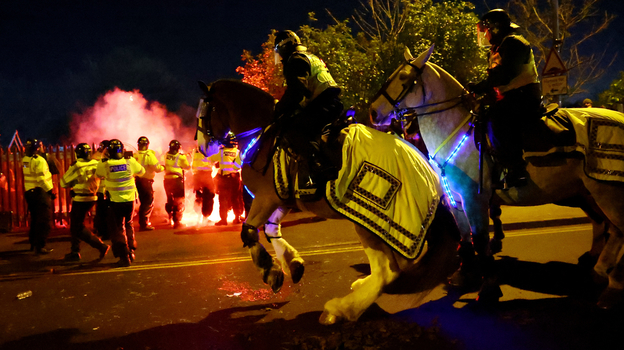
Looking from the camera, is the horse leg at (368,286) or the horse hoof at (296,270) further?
the horse hoof at (296,270)

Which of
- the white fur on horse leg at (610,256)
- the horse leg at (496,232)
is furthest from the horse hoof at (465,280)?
the white fur on horse leg at (610,256)

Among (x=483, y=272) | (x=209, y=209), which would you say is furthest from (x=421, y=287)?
(x=209, y=209)

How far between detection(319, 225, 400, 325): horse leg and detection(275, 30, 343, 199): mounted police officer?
656 millimetres

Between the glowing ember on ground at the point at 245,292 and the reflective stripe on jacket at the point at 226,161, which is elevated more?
the reflective stripe on jacket at the point at 226,161

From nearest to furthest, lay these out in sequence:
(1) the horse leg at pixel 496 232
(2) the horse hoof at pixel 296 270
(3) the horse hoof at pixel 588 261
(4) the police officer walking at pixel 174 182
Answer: (2) the horse hoof at pixel 296 270 → (3) the horse hoof at pixel 588 261 → (1) the horse leg at pixel 496 232 → (4) the police officer walking at pixel 174 182

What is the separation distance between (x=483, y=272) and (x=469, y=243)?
1.36 ft

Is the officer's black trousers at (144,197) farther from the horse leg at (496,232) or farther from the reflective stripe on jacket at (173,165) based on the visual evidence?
the horse leg at (496,232)

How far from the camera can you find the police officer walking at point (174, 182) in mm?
11891

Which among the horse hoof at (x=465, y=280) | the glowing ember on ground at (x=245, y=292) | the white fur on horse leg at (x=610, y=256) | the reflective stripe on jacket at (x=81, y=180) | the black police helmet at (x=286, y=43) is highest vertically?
the black police helmet at (x=286, y=43)

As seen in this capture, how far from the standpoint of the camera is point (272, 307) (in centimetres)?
495

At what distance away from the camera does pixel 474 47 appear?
15008 millimetres

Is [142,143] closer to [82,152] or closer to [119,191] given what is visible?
[82,152]

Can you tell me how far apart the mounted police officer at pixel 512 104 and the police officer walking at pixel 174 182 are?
9.12 meters

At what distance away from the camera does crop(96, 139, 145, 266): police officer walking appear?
7.70 m
